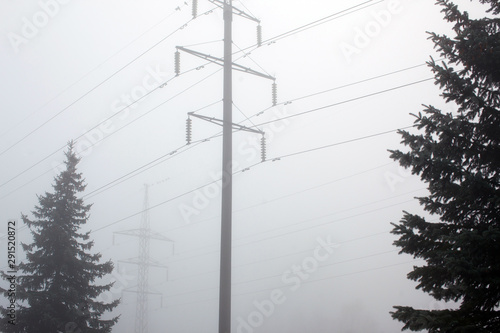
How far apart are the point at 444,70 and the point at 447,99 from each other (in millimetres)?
476

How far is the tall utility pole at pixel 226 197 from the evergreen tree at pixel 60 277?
36.0ft

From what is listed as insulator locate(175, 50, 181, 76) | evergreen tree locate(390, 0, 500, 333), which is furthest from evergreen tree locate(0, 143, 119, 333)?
evergreen tree locate(390, 0, 500, 333)

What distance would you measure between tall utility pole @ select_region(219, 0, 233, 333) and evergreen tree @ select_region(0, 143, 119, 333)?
432 inches

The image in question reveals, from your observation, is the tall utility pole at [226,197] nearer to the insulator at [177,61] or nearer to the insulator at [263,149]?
the insulator at [177,61]

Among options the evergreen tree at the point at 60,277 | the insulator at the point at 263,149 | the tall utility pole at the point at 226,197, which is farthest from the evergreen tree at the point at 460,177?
the evergreen tree at the point at 60,277

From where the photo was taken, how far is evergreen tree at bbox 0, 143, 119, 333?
18.9 m

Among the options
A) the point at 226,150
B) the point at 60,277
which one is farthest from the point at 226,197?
the point at 60,277

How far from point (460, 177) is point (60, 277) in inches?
747

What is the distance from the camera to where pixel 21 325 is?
18.9 metres

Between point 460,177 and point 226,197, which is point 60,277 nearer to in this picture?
point 226,197

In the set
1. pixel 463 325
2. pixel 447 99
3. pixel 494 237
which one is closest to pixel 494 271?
pixel 494 237

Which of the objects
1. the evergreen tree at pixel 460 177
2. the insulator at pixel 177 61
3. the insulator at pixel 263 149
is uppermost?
the insulator at pixel 177 61

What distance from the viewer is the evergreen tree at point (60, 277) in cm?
1892

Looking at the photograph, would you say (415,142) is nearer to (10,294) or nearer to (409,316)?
(409,316)
